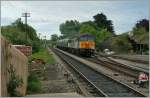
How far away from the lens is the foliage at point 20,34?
49481 mm

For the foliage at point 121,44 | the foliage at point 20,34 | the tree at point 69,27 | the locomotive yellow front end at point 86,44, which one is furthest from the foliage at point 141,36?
the tree at point 69,27

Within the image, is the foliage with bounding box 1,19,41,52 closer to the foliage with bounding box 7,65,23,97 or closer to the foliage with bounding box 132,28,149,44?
the foliage with bounding box 132,28,149,44

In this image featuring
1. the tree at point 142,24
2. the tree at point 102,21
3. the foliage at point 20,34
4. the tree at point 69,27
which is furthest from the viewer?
the tree at point 69,27

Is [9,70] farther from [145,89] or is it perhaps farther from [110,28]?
[110,28]

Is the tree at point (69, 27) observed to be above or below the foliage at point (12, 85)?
above

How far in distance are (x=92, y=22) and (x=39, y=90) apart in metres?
109

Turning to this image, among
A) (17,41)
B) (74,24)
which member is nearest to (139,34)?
(17,41)

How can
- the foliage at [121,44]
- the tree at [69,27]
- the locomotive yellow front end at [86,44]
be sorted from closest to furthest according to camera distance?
the locomotive yellow front end at [86,44] < the foliage at [121,44] < the tree at [69,27]

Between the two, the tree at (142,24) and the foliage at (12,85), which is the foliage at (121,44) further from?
the foliage at (12,85)

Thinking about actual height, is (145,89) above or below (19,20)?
below

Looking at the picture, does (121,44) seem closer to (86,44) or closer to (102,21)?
(86,44)

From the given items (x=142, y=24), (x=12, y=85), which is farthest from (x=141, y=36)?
(x=12, y=85)

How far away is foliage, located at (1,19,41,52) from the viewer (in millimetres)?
49481

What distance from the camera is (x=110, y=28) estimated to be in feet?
409
